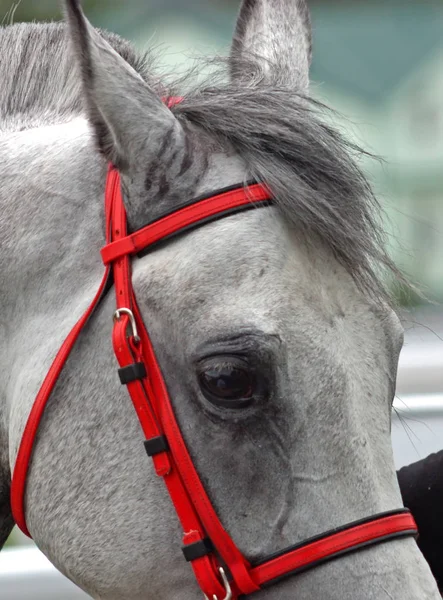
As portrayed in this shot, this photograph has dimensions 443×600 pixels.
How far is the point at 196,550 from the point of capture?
5.18 feet

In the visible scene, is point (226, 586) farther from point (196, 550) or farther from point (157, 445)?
point (157, 445)

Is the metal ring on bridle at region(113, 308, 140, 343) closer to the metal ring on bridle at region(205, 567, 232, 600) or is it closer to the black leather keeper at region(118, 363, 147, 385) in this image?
the black leather keeper at region(118, 363, 147, 385)

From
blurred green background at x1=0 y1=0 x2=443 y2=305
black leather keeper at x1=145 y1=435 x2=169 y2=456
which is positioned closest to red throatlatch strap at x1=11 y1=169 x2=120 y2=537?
black leather keeper at x1=145 y1=435 x2=169 y2=456

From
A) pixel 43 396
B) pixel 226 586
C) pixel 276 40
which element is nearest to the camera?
pixel 226 586

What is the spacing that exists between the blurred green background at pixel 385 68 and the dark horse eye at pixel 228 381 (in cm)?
235

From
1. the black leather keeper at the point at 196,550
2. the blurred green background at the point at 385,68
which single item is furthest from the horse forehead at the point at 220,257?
the blurred green background at the point at 385,68

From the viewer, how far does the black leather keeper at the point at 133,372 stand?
163 centimetres

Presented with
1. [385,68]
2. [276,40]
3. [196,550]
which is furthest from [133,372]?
[385,68]

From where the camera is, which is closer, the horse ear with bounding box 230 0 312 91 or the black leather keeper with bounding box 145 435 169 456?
the black leather keeper with bounding box 145 435 169 456

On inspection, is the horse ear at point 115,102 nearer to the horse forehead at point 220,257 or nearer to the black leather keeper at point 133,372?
the horse forehead at point 220,257

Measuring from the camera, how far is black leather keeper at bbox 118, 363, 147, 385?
163 cm

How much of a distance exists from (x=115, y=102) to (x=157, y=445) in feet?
2.16

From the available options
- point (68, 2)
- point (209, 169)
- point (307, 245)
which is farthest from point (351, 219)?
point (68, 2)

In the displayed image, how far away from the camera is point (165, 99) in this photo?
1.91m
